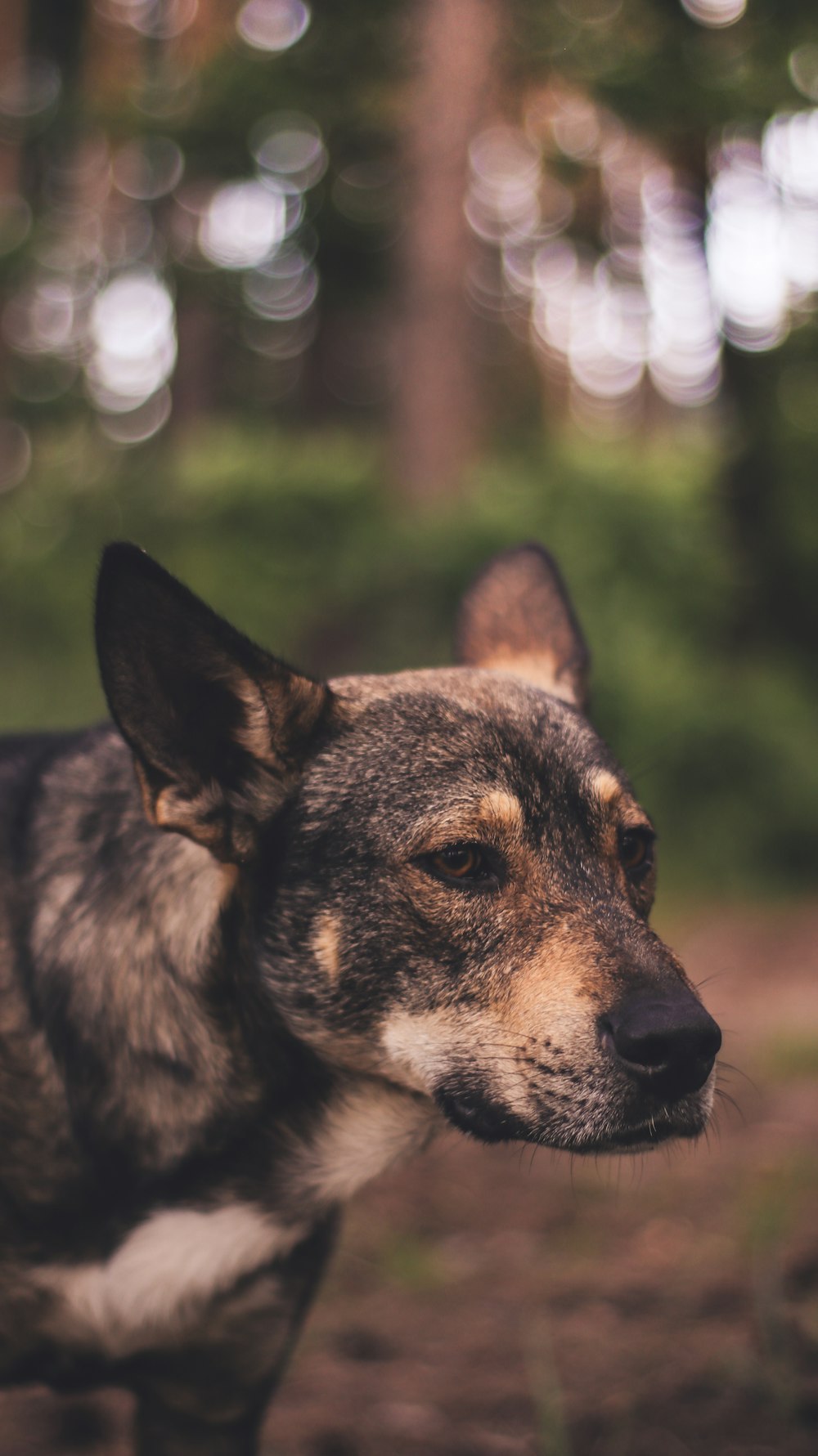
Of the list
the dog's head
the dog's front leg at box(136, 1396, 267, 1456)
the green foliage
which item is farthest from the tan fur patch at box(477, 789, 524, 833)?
the green foliage

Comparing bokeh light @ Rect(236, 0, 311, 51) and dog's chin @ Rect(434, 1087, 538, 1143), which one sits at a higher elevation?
bokeh light @ Rect(236, 0, 311, 51)

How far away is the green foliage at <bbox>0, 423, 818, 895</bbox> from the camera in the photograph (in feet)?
29.3

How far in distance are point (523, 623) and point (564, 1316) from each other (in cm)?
211

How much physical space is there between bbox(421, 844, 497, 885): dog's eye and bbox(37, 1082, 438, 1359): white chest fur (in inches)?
19.8

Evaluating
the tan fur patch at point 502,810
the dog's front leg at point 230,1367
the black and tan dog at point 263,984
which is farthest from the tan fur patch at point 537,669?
the dog's front leg at point 230,1367

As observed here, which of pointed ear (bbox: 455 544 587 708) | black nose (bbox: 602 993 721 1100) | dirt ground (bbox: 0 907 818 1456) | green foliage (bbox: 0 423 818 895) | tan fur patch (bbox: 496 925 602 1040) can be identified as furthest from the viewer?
green foliage (bbox: 0 423 818 895)

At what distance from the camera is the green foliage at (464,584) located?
29.3 feet

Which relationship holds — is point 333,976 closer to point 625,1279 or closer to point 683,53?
point 625,1279

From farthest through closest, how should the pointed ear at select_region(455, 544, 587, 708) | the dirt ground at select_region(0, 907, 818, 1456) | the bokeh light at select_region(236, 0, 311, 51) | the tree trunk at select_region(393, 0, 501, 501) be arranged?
the bokeh light at select_region(236, 0, 311, 51) → the tree trunk at select_region(393, 0, 501, 501) → the pointed ear at select_region(455, 544, 587, 708) → the dirt ground at select_region(0, 907, 818, 1456)

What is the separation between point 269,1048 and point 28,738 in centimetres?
124

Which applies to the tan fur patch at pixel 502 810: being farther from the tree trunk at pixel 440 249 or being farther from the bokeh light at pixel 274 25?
the bokeh light at pixel 274 25

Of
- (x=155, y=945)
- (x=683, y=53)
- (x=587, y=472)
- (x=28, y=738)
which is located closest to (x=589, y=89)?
(x=683, y=53)

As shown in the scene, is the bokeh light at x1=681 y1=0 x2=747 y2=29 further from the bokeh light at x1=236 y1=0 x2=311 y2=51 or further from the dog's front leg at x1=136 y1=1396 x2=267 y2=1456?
the dog's front leg at x1=136 y1=1396 x2=267 y2=1456

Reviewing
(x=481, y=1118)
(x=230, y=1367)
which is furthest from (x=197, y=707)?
(x=230, y=1367)
